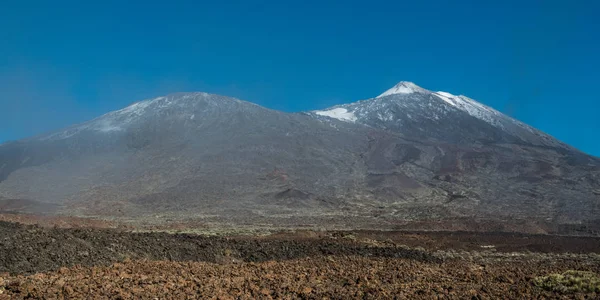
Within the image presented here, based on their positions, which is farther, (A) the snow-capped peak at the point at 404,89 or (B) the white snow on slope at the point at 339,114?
(A) the snow-capped peak at the point at 404,89

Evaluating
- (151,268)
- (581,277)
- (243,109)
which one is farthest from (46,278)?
(243,109)

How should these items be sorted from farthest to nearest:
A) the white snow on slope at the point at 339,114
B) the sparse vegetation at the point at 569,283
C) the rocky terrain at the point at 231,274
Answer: the white snow on slope at the point at 339,114 < the sparse vegetation at the point at 569,283 < the rocky terrain at the point at 231,274

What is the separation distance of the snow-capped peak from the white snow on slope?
16.0 metres

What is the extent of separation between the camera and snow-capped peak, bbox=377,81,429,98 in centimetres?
12331

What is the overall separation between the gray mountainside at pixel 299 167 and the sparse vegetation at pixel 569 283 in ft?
83.0

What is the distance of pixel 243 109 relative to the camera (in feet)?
313

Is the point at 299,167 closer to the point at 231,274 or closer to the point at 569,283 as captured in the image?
the point at 231,274

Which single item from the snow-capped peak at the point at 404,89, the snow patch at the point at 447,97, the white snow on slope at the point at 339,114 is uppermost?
the snow-capped peak at the point at 404,89

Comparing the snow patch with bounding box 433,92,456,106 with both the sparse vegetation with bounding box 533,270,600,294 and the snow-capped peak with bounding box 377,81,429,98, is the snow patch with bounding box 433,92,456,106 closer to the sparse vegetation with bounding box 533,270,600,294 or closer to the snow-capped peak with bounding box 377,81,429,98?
the snow-capped peak with bounding box 377,81,429,98

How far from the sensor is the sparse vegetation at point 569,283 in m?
9.62

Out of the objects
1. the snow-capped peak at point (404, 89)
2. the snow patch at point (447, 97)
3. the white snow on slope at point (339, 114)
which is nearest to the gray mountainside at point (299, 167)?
the white snow on slope at point (339, 114)

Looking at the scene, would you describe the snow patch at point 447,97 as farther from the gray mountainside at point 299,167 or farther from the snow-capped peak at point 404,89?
the gray mountainside at point 299,167

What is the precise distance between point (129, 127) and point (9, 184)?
28.7m

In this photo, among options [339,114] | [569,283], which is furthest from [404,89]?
[569,283]
